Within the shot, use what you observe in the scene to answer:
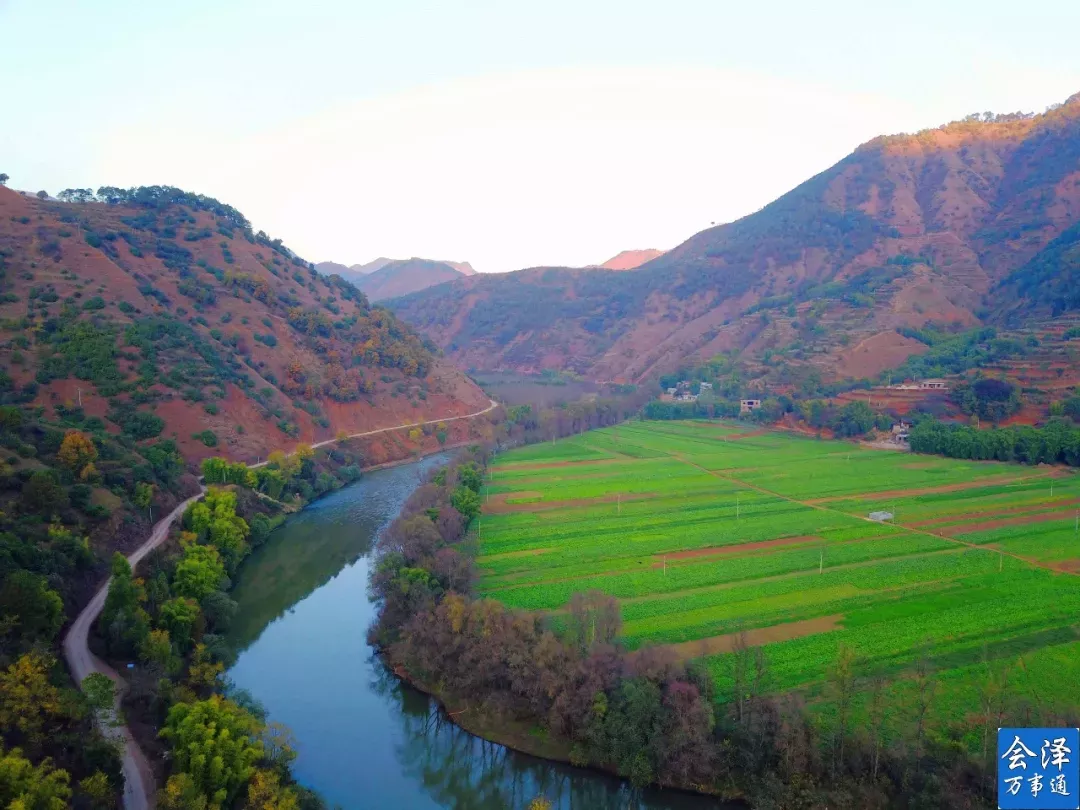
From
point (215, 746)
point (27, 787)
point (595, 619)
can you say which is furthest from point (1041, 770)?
point (27, 787)

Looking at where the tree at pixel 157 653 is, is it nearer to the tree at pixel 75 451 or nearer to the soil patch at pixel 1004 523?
the tree at pixel 75 451

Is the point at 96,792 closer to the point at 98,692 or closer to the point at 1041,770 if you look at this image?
the point at 98,692

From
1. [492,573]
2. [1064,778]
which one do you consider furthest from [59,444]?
[1064,778]

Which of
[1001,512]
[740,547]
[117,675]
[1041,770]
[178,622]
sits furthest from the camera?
[1001,512]

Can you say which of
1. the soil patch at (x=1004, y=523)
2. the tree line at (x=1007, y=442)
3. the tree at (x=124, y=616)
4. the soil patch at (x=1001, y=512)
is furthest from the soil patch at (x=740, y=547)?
the tree line at (x=1007, y=442)

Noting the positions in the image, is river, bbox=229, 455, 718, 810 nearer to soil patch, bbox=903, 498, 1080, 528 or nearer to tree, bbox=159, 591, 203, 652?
tree, bbox=159, 591, 203, 652

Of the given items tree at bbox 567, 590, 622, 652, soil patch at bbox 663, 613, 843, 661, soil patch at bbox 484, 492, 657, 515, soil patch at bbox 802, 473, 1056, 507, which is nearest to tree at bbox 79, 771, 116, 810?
tree at bbox 567, 590, 622, 652
